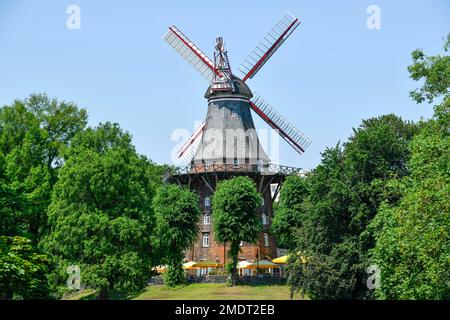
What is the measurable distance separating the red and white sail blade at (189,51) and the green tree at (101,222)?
3156 cm

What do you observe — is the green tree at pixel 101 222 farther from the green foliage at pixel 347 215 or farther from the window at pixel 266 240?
the window at pixel 266 240

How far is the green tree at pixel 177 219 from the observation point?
6894 centimetres

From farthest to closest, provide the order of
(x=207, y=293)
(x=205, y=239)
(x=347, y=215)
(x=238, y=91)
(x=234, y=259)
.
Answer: (x=238, y=91) → (x=205, y=239) → (x=234, y=259) → (x=207, y=293) → (x=347, y=215)

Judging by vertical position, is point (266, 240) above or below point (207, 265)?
above

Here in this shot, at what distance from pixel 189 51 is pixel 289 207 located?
74.2 ft

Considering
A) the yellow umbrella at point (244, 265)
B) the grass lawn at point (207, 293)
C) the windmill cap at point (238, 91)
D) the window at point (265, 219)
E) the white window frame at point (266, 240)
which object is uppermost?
the windmill cap at point (238, 91)

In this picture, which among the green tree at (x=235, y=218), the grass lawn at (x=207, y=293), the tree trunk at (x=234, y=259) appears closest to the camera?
the grass lawn at (x=207, y=293)

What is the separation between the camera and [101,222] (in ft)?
160

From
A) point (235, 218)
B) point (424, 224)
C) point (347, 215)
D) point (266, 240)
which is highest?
point (235, 218)

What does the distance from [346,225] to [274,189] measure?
107 ft

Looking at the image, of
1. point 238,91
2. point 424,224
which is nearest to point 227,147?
point 238,91

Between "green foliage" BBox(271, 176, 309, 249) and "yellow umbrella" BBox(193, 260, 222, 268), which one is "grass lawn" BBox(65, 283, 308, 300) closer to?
"yellow umbrella" BBox(193, 260, 222, 268)

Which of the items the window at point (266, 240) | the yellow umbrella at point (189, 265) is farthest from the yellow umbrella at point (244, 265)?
the yellow umbrella at point (189, 265)

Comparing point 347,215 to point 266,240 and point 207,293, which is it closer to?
point 207,293
